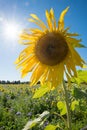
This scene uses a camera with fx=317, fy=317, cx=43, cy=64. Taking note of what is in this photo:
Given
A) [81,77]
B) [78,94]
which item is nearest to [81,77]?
[81,77]

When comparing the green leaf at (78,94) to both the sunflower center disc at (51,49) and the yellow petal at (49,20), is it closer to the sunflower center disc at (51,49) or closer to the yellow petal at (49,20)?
the sunflower center disc at (51,49)

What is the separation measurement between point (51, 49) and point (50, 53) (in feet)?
0.19

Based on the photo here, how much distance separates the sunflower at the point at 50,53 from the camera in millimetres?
2566

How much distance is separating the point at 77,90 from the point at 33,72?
0.49 metres

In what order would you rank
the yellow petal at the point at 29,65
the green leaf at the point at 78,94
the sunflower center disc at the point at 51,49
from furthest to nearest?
the yellow petal at the point at 29,65 → the sunflower center disc at the point at 51,49 → the green leaf at the point at 78,94

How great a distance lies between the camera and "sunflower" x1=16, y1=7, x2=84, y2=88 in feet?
8.42

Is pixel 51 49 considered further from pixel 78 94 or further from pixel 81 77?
pixel 78 94

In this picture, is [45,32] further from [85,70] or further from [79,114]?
[79,114]

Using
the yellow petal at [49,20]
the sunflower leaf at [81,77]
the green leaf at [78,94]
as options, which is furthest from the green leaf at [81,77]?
the yellow petal at [49,20]

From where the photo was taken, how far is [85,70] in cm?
276

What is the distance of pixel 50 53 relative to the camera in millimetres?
2777

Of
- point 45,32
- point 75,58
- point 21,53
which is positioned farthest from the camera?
point 21,53

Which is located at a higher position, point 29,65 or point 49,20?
point 49,20

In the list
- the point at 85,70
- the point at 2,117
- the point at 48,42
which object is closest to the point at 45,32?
the point at 48,42
